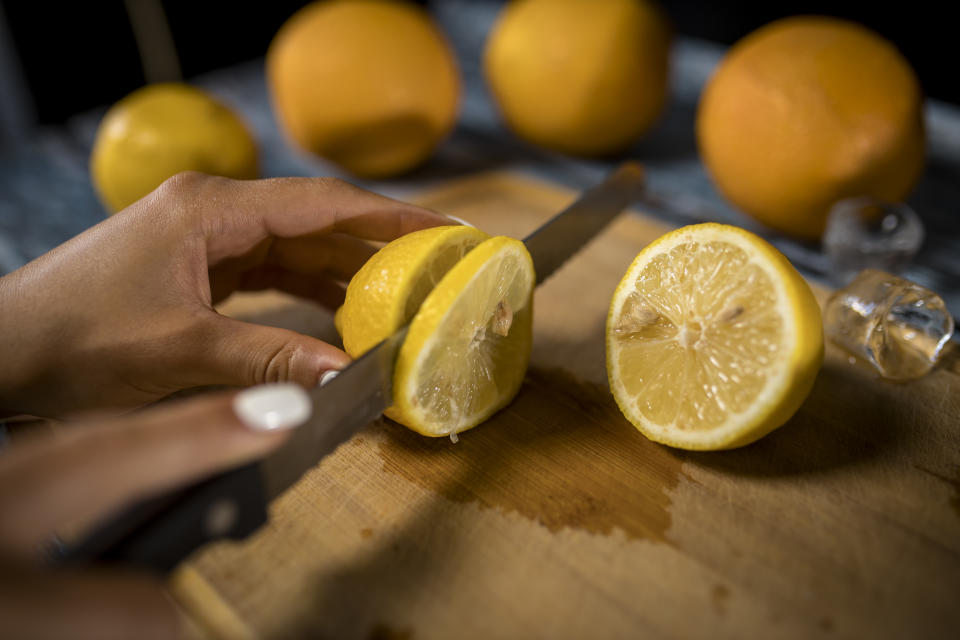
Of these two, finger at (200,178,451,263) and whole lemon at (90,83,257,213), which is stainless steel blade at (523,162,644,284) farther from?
whole lemon at (90,83,257,213)

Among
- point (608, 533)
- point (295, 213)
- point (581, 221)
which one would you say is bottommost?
point (608, 533)

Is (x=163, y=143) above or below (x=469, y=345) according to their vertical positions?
above

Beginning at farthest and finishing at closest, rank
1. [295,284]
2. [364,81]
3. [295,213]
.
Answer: [364,81] → [295,284] → [295,213]

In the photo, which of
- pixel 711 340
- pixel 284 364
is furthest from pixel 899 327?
pixel 284 364

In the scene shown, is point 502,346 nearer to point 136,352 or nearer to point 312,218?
point 312,218

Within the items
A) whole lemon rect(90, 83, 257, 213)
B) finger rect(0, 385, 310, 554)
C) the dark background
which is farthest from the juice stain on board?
the dark background

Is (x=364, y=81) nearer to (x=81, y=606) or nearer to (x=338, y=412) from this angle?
(x=338, y=412)

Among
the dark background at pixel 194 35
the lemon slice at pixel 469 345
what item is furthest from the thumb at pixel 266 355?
the dark background at pixel 194 35
